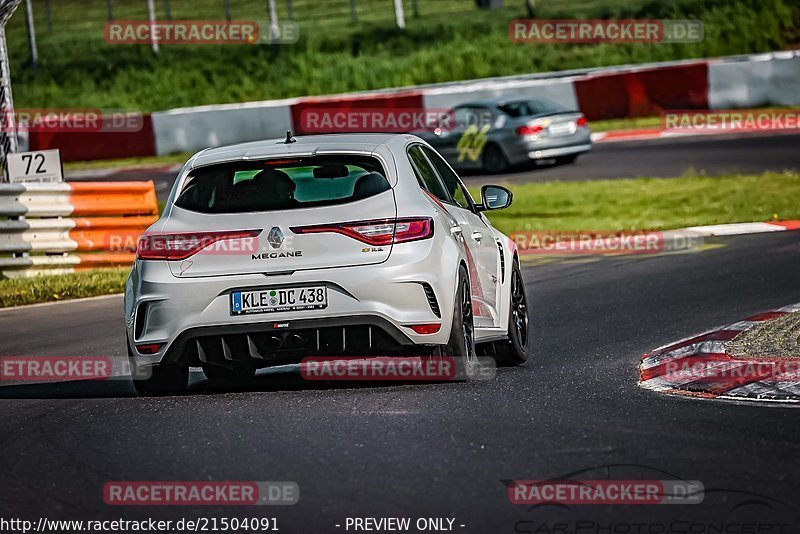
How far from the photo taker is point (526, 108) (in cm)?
2742

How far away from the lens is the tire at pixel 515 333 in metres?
9.71

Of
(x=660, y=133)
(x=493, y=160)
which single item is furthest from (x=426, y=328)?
(x=660, y=133)

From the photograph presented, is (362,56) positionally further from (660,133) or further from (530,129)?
(530,129)

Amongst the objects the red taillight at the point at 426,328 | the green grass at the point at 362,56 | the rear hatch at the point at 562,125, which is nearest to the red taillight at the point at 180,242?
the red taillight at the point at 426,328

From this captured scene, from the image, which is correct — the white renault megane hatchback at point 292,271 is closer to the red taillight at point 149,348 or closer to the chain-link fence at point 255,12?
the red taillight at point 149,348

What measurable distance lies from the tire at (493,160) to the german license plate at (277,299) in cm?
1933

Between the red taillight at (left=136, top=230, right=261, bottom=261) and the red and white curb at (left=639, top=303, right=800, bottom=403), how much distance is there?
238 centimetres

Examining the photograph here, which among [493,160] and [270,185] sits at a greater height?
[270,185]

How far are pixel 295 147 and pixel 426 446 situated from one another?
255 cm

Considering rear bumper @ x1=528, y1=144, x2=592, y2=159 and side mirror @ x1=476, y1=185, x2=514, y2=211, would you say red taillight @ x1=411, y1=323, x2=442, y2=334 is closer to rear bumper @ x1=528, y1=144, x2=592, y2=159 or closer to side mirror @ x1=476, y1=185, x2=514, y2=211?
side mirror @ x1=476, y1=185, x2=514, y2=211

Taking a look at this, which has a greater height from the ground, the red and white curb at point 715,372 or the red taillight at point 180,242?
the red taillight at point 180,242

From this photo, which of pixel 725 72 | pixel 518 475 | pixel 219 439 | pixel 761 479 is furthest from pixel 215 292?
pixel 725 72

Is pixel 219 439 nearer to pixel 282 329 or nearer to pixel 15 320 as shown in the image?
pixel 282 329

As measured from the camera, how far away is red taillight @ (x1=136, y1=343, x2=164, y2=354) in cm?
817
